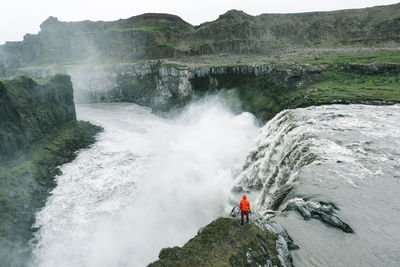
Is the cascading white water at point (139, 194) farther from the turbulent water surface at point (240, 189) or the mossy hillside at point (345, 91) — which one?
the mossy hillside at point (345, 91)

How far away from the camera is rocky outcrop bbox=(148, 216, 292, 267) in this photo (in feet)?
33.4

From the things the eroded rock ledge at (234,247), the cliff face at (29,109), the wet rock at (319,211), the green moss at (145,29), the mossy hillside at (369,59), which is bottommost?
the cliff face at (29,109)

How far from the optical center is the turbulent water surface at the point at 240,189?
43.0 feet

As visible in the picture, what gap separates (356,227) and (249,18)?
106 metres

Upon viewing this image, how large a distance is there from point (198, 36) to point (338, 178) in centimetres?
10493

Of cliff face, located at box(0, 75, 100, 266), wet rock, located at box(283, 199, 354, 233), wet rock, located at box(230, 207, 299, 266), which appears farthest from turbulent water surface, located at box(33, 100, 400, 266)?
cliff face, located at box(0, 75, 100, 266)

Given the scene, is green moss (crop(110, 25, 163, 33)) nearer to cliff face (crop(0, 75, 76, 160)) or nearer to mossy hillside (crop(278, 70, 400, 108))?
cliff face (crop(0, 75, 76, 160))

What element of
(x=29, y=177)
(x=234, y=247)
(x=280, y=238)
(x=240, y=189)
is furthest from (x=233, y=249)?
(x=29, y=177)

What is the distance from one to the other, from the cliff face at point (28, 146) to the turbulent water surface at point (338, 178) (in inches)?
983

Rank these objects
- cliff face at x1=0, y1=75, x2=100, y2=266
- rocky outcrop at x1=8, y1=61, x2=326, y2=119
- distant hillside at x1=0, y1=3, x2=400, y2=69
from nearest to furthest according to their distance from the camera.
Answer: cliff face at x1=0, y1=75, x2=100, y2=266, rocky outcrop at x1=8, y1=61, x2=326, y2=119, distant hillside at x1=0, y1=3, x2=400, y2=69

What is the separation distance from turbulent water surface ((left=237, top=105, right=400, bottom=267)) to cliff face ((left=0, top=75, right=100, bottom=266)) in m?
25.0

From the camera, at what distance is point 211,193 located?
29078 mm

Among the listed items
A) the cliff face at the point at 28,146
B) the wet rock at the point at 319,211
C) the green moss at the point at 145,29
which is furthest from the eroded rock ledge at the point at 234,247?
the green moss at the point at 145,29

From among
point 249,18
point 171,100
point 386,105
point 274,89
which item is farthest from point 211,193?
point 249,18
